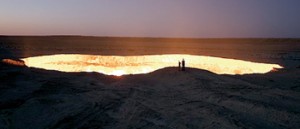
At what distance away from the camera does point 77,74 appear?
12469 mm

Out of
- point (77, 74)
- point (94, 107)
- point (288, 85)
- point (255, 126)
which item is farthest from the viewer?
point (77, 74)

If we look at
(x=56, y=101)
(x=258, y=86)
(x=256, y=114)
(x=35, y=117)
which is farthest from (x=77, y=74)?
(x=256, y=114)

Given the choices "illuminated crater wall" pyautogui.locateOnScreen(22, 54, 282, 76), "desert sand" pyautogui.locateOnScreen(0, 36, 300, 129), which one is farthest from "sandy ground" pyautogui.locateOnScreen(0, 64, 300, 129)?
"illuminated crater wall" pyautogui.locateOnScreen(22, 54, 282, 76)

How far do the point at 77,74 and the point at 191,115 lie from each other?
21.6 feet

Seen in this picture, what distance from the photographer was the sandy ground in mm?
6555

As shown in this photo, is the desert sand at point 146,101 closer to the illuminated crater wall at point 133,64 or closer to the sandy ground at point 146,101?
the sandy ground at point 146,101

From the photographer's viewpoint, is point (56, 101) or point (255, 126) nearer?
point (255, 126)

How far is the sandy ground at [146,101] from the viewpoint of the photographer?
6.55 metres

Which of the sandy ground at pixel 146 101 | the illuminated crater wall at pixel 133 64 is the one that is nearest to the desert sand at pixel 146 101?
the sandy ground at pixel 146 101

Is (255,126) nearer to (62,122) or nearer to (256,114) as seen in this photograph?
(256,114)

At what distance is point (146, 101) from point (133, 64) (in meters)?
12.5

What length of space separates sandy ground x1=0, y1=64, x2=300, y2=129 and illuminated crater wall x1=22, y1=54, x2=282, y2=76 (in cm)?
558

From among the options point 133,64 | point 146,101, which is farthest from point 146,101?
point 133,64

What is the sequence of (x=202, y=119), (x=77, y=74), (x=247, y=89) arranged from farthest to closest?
(x=77, y=74)
(x=247, y=89)
(x=202, y=119)
